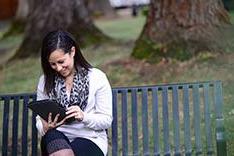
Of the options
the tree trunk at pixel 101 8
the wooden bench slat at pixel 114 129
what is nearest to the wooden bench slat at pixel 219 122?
the wooden bench slat at pixel 114 129

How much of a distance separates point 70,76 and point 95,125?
1.45ft

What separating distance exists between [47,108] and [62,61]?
0.37 metres

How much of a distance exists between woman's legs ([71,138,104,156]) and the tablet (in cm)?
19

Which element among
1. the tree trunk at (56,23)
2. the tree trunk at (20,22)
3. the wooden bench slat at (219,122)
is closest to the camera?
the wooden bench slat at (219,122)

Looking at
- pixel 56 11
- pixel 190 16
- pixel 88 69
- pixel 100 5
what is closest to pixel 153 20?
pixel 190 16

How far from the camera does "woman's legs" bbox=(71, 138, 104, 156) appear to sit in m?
4.48

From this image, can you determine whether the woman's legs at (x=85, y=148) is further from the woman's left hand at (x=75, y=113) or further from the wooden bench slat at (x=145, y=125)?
the wooden bench slat at (x=145, y=125)

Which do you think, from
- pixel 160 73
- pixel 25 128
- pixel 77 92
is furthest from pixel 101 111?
pixel 160 73

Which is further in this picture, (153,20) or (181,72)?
(153,20)

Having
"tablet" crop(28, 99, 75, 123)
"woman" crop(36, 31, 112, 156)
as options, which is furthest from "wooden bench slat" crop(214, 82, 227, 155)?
"tablet" crop(28, 99, 75, 123)

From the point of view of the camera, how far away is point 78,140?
180 inches

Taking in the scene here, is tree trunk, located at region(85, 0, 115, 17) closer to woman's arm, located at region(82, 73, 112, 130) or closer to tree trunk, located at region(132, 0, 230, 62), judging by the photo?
tree trunk, located at region(132, 0, 230, 62)

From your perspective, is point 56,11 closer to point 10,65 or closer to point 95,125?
point 10,65

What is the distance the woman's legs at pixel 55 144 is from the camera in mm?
4316
